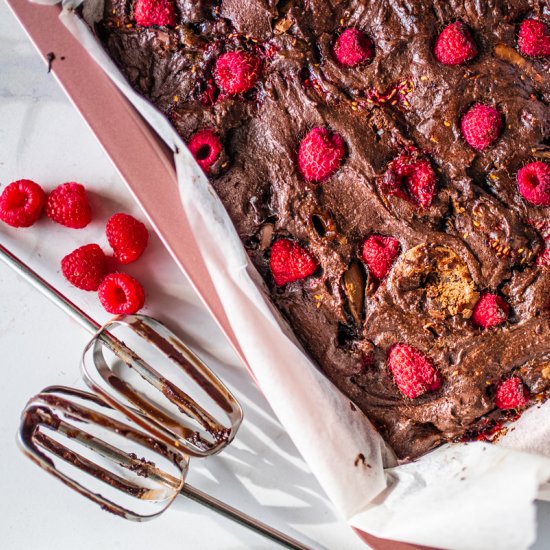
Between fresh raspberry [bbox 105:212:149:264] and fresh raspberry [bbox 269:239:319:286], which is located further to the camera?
fresh raspberry [bbox 105:212:149:264]

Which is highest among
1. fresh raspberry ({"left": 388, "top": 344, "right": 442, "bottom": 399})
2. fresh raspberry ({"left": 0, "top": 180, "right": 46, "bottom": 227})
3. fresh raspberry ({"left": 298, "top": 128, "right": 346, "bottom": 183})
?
fresh raspberry ({"left": 0, "top": 180, "right": 46, "bottom": 227})

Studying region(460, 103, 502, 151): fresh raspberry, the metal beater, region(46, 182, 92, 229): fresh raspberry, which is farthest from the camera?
region(46, 182, 92, 229): fresh raspberry

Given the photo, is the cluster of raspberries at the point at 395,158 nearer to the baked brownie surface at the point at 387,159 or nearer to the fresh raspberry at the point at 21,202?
the baked brownie surface at the point at 387,159

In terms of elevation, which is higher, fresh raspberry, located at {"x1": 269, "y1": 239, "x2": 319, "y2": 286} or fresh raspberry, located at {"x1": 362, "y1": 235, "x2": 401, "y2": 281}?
fresh raspberry, located at {"x1": 269, "y1": 239, "x2": 319, "y2": 286}

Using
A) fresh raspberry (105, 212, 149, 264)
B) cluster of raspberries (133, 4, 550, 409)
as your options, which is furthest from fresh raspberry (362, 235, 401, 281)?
fresh raspberry (105, 212, 149, 264)

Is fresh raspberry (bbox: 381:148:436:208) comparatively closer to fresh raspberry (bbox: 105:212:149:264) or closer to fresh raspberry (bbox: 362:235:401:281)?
fresh raspberry (bbox: 362:235:401:281)

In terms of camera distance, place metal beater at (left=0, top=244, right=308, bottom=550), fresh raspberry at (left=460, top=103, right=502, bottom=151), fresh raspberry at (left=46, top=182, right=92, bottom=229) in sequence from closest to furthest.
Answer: fresh raspberry at (left=460, top=103, right=502, bottom=151)
metal beater at (left=0, top=244, right=308, bottom=550)
fresh raspberry at (left=46, top=182, right=92, bottom=229)

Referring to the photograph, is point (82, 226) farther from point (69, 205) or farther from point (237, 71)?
point (237, 71)

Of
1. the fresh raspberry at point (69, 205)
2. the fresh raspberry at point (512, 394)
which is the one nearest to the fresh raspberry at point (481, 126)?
the fresh raspberry at point (512, 394)
